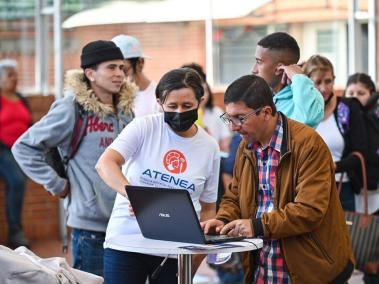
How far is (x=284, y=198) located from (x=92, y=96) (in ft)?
5.89

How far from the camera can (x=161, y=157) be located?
5301mm

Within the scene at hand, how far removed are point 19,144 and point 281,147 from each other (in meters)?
2.02

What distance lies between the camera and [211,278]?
30.4 feet

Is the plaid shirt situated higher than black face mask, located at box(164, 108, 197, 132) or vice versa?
black face mask, located at box(164, 108, 197, 132)

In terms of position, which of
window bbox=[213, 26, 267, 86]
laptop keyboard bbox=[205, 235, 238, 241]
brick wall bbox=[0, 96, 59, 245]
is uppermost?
window bbox=[213, 26, 267, 86]

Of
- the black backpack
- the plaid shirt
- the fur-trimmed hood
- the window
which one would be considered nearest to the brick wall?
the window

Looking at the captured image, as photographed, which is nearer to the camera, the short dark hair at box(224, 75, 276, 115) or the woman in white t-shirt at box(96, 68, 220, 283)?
the short dark hair at box(224, 75, 276, 115)

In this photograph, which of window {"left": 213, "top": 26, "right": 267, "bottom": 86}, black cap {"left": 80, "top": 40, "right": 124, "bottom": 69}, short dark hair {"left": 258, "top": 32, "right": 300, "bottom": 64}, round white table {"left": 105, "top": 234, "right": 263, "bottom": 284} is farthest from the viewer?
window {"left": 213, "top": 26, "right": 267, "bottom": 86}

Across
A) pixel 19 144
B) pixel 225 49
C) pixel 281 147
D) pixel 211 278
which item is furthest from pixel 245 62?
pixel 281 147

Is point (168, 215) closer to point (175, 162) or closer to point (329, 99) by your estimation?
point (175, 162)

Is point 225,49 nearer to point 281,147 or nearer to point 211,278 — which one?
point 211,278

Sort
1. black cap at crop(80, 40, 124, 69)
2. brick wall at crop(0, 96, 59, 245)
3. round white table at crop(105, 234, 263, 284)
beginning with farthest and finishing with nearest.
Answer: brick wall at crop(0, 96, 59, 245)
black cap at crop(80, 40, 124, 69)
round white table at crop(105, 234, 263, 284)

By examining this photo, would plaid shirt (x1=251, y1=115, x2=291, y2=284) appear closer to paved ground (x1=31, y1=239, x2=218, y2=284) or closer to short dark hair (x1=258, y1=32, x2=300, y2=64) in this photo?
short dark hair (x1=258, y1=32, x2=300, y2=64)

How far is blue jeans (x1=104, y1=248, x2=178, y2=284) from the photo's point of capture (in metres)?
5.37
